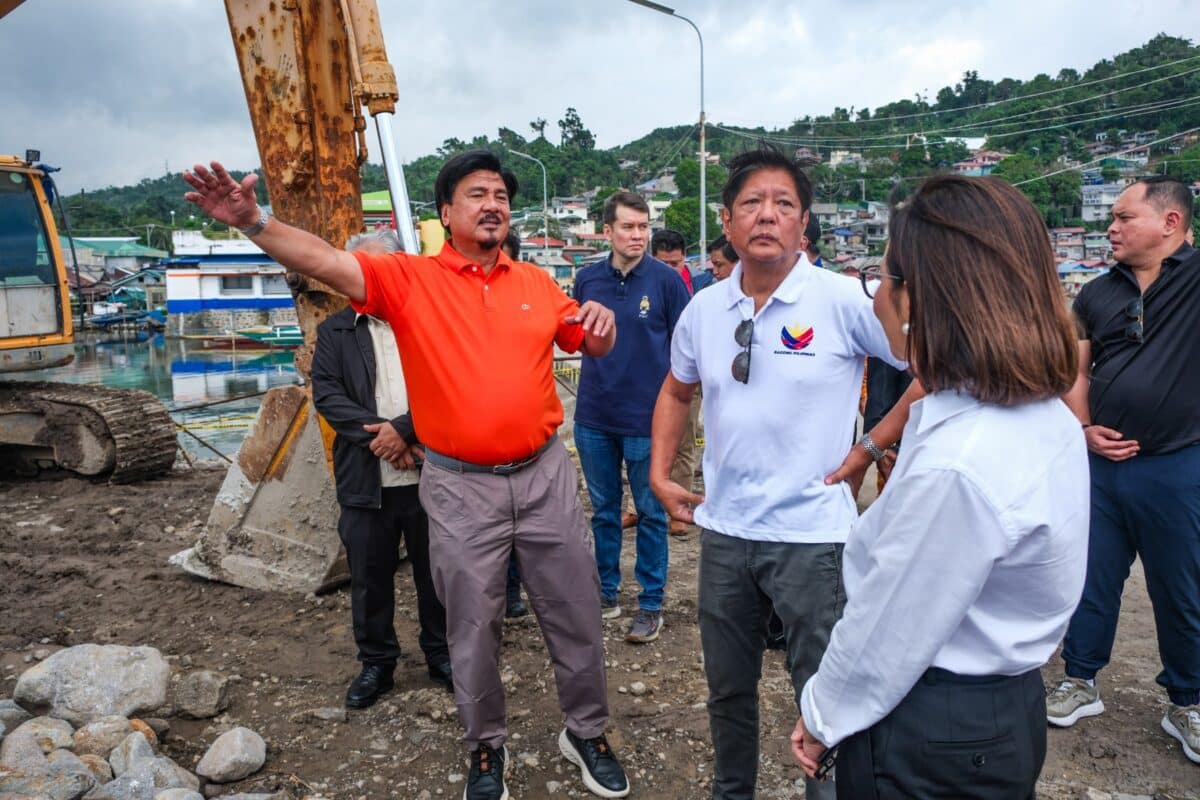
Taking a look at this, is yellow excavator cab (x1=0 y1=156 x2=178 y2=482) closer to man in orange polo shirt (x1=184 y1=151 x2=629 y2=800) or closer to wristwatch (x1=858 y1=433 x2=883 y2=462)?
man in orange polo shirt (x1=184 y1=151 x2=629 y2=800)

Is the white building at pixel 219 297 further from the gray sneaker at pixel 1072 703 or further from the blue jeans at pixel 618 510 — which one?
the gray sneaker at pixel 1072 703

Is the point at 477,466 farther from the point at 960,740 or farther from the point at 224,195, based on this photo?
the point at 960,740

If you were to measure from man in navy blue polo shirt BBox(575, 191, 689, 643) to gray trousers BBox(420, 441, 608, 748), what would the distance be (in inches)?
48.9

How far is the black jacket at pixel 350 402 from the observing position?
3.76 meters

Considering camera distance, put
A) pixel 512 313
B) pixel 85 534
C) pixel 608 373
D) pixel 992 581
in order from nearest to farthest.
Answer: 1. pixel 992 581
2. pixel 512 313
3. pixel 608 373
4. pixel 85 534

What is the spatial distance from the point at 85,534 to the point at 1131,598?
279 inches

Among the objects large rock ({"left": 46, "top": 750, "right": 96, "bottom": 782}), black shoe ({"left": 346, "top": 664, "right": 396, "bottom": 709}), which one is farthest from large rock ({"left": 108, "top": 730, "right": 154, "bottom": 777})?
black shoe ({"left": 346, "top": 664, "right": 396, "bottom": 709})

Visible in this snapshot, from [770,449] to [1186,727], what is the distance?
2158mm

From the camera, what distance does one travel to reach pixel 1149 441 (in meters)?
3.33

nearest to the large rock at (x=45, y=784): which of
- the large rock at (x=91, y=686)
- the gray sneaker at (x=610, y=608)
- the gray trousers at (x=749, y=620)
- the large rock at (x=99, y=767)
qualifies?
the large rock at (x=99, y=767)

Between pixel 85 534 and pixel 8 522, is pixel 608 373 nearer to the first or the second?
pixel 85 534

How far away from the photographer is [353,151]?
4.82 metres

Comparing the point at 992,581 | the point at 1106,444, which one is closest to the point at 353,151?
the point at 1106,444

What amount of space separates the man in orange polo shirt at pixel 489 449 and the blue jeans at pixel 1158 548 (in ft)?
6.70
